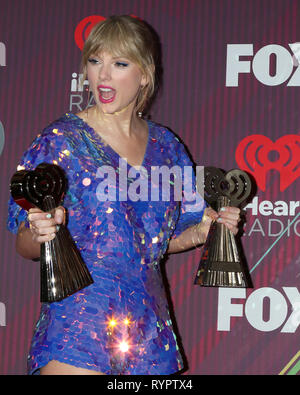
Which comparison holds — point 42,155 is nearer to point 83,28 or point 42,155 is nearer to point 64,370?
point 64,370

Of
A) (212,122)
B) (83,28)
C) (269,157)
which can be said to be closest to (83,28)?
(83,28)

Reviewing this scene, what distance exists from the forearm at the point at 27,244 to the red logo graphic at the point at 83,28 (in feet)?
3.28

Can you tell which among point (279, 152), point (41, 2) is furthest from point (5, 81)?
point (279, 152)

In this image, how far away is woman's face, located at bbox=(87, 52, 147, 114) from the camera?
58.6 inches

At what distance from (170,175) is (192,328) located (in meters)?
0.71

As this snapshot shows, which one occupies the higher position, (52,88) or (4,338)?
(52,88)

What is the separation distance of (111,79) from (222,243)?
522 millimetres

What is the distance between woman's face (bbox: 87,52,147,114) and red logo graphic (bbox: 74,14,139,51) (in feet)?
2.21

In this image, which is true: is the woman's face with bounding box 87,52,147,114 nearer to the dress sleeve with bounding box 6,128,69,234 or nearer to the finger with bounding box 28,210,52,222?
the dress sleeve with bounding box 6,128,69,234

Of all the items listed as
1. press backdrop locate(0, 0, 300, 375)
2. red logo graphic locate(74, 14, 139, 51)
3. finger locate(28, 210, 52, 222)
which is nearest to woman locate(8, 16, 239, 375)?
finger locate(28, 210, 52, 222)

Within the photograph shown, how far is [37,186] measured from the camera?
4.03 ft

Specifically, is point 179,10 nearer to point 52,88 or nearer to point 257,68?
point 257,68
